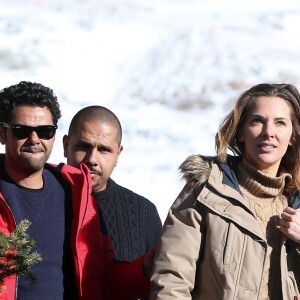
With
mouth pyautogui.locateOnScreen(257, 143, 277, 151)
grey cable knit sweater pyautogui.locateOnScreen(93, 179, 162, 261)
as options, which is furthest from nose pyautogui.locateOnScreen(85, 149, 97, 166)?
mouth pyautogui.locateOnScreen(257, 143, 277, 151)

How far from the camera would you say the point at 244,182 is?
3.66 m

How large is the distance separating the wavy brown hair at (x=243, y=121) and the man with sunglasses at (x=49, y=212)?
667mm

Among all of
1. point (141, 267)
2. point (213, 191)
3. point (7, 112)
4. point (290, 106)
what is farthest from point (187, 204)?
point (7, 112)

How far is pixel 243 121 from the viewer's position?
12.2ft

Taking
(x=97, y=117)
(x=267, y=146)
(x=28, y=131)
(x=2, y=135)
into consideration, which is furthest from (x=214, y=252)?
(x=97, y=117)

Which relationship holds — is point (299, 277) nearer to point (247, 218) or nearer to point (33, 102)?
point (247, 218)

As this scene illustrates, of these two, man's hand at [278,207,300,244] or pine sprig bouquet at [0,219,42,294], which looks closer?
pine sprig bouquet at [0,219,42,294]

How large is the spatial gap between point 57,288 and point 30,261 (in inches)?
32.3

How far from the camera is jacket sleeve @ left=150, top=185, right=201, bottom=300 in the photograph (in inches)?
133

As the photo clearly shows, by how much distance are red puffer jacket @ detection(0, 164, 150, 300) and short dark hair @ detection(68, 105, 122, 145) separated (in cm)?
71

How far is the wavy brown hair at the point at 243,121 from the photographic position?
371 cm

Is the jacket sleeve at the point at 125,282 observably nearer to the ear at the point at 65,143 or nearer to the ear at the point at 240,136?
the ear at the point at 240,136

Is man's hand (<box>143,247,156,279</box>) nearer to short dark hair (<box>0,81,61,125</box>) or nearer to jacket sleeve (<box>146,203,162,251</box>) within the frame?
jacket sleeve (<box>146,203,162,251</box>)

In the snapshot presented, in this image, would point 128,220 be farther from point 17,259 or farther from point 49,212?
point 17,259
